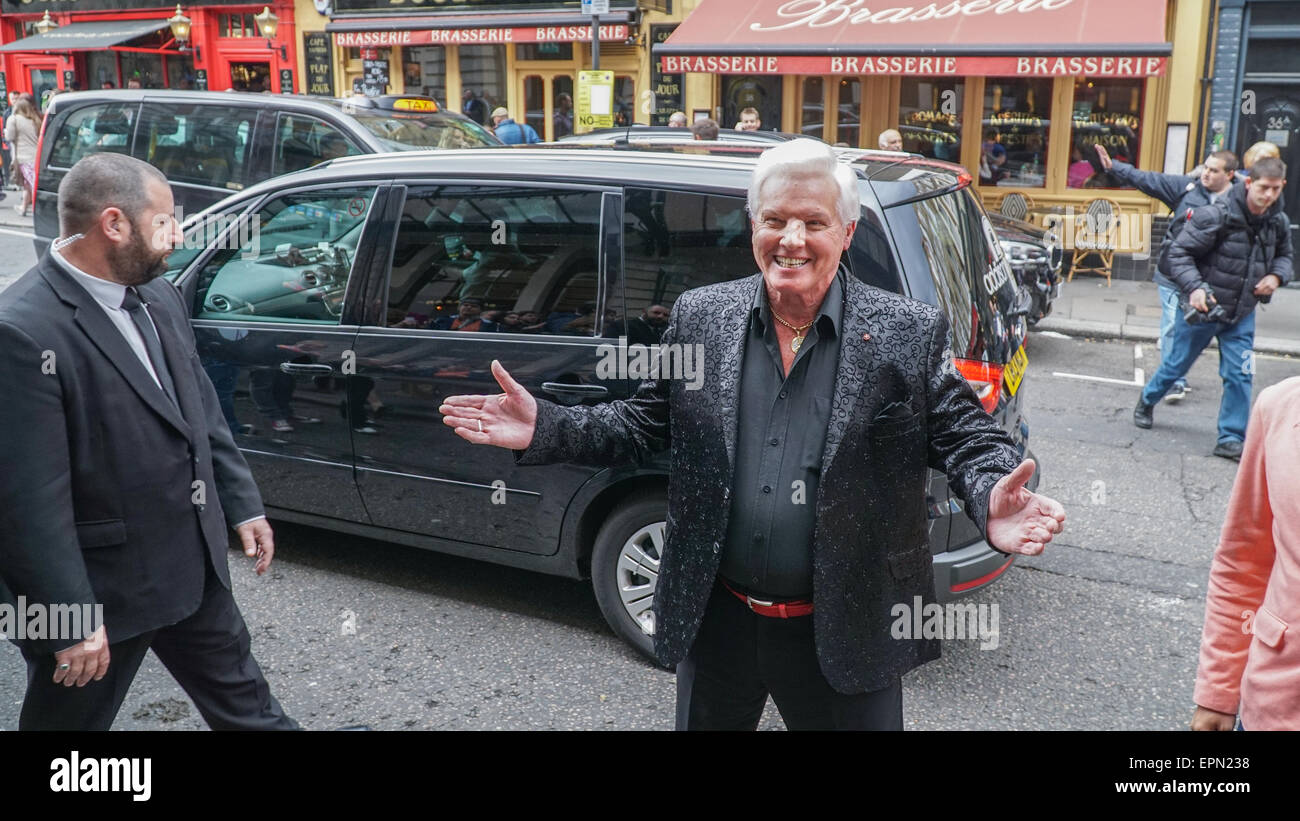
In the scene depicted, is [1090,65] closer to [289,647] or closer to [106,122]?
[106,122]

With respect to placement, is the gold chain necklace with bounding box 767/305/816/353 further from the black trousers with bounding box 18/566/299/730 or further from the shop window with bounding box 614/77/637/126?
the shop window with bounding box 614/77/637/126

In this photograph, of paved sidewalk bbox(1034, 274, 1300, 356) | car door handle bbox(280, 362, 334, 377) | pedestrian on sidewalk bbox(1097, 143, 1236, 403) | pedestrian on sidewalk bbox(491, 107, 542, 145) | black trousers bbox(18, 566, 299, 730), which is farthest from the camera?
pedestrian on sidewalk bbox(491, 107, 542, 145)

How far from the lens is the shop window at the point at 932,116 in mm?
14969

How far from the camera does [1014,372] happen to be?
4.44 metres

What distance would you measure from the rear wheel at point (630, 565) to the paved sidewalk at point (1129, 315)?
7.89m

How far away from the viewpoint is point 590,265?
13.6ft

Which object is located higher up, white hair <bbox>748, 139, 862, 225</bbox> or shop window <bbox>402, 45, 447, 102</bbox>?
shop window <bbox>402, 45, 447, 102</bbox>

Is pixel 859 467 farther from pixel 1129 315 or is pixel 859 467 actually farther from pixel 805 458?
pixel 1129 315

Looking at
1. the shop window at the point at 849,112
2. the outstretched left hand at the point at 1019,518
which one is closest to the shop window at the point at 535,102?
the shop window at the point at 849,112

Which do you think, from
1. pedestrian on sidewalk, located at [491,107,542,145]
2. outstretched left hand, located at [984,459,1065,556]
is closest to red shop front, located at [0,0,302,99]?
pedestrian on sidewalk, located at [491,107,542,145]

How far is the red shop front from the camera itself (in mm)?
20266

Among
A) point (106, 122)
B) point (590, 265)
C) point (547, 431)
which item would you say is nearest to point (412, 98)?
point (106, 122)

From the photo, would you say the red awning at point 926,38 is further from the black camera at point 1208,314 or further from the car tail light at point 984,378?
the car tail light at point 984,378

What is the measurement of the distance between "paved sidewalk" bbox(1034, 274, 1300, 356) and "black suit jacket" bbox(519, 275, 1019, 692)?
9166 mm
